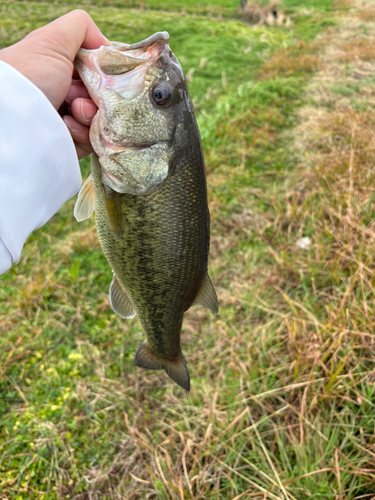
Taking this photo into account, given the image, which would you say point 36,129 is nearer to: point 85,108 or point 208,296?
point 85,108

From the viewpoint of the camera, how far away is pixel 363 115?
6645 mm

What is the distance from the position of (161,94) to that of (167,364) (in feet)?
5.29

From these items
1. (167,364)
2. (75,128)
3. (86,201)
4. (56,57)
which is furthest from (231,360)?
(56,57)

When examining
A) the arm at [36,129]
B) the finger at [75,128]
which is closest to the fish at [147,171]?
the arm at [36,129]

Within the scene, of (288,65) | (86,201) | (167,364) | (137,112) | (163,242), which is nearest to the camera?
(137,112)

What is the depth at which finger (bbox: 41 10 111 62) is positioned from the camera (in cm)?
154

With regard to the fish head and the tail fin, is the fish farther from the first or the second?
the tail fin

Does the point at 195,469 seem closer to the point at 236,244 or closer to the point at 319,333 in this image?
the point at 319,333

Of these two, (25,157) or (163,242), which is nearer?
(25,157)

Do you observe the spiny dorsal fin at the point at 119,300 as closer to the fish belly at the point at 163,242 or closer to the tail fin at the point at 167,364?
the fish belly at the point at 163,242

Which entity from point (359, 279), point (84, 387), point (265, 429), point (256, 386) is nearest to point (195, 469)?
point (265, 429)

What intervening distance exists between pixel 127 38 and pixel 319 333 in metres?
13.4

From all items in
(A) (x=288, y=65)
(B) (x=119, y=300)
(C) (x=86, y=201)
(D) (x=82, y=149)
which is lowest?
(A) (x=288, y=65)

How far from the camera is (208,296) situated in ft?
6.26
